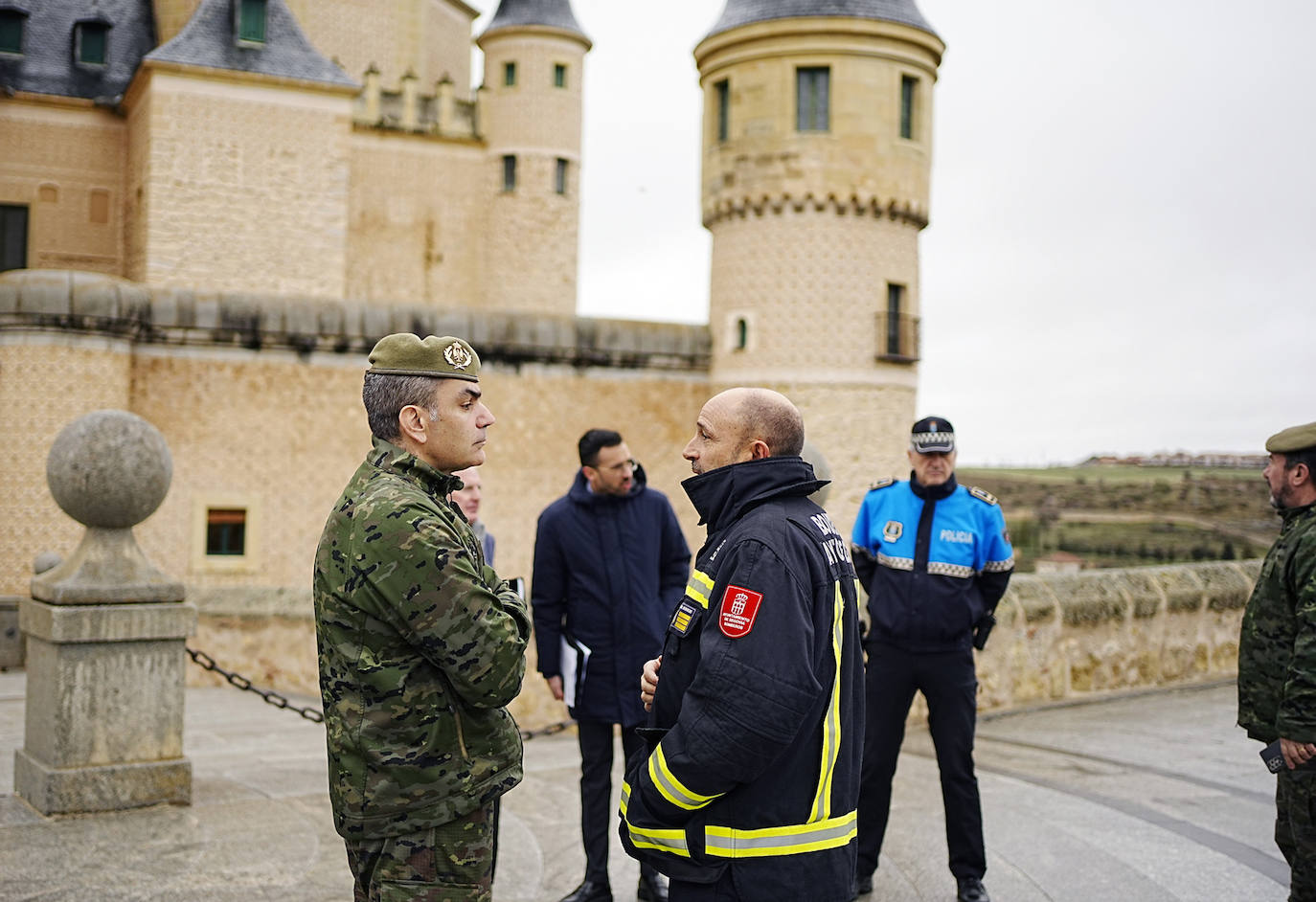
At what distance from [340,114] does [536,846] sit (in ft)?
67.9

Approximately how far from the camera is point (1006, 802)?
679 centimetres

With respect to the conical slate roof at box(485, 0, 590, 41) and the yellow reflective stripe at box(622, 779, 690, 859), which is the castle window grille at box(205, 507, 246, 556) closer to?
the yellow reflective stripe at box(622, 779, 690, 859)

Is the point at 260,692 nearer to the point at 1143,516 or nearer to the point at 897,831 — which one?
the point at 897,831

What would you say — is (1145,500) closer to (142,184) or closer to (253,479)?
(253,479)

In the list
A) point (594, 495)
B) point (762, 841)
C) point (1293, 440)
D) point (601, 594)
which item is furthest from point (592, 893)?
point (1293, 440)

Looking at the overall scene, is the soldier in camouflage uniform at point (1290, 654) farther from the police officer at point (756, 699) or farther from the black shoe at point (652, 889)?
the black shoe at point (652, 889)

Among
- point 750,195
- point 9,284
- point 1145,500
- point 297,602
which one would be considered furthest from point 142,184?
point 1145,500

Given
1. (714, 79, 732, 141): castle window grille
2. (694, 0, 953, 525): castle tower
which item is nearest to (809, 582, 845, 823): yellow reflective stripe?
(694, 0, 953, 525): castle tower

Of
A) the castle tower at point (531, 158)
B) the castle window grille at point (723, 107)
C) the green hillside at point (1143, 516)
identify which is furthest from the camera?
the castle tower at point (531, 158)

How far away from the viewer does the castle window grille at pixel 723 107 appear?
61.5 feet

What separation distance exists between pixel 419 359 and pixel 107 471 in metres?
3.53

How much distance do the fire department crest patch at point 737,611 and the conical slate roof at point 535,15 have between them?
29.1 meters

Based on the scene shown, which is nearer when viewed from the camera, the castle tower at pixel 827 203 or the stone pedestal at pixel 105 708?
the stone pedestal at pixel 105 708

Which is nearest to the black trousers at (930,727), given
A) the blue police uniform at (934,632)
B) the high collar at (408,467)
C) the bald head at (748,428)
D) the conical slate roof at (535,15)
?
the blue police uniform at (934,632)
